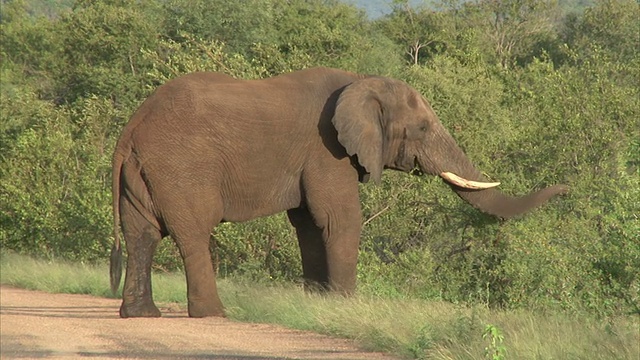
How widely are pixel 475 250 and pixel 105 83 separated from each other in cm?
1787

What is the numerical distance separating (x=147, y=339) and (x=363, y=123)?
4603 mm

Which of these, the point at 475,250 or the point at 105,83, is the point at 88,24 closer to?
the point at 105,83

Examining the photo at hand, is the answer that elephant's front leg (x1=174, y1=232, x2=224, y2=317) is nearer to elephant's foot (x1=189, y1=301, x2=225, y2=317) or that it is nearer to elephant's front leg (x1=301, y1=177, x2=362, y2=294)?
elephant's foot (x1=189, y1=301, x2=225, y2=317)

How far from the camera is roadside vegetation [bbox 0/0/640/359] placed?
1148cm

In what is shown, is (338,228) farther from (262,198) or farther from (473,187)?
(473,187)

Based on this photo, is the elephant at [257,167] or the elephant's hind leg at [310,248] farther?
the elephant's hind leg at [310,248]

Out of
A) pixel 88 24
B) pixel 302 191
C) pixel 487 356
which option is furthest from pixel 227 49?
pixel 487 356

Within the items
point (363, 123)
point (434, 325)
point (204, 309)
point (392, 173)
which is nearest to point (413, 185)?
point (392, 173)

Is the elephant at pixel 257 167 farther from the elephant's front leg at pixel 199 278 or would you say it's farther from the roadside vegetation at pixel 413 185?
the roadside vegetation at pixel 413 185

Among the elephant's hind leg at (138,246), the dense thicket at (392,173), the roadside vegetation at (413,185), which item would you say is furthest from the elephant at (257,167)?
the dense thicket at (392,173)

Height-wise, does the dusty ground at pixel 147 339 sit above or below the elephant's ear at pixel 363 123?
below

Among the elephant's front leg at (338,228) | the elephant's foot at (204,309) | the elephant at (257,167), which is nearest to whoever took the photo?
the elephant's foot at (204,309)

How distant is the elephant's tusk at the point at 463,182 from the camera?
15415 mm

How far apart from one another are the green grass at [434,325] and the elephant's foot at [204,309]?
13 cm
